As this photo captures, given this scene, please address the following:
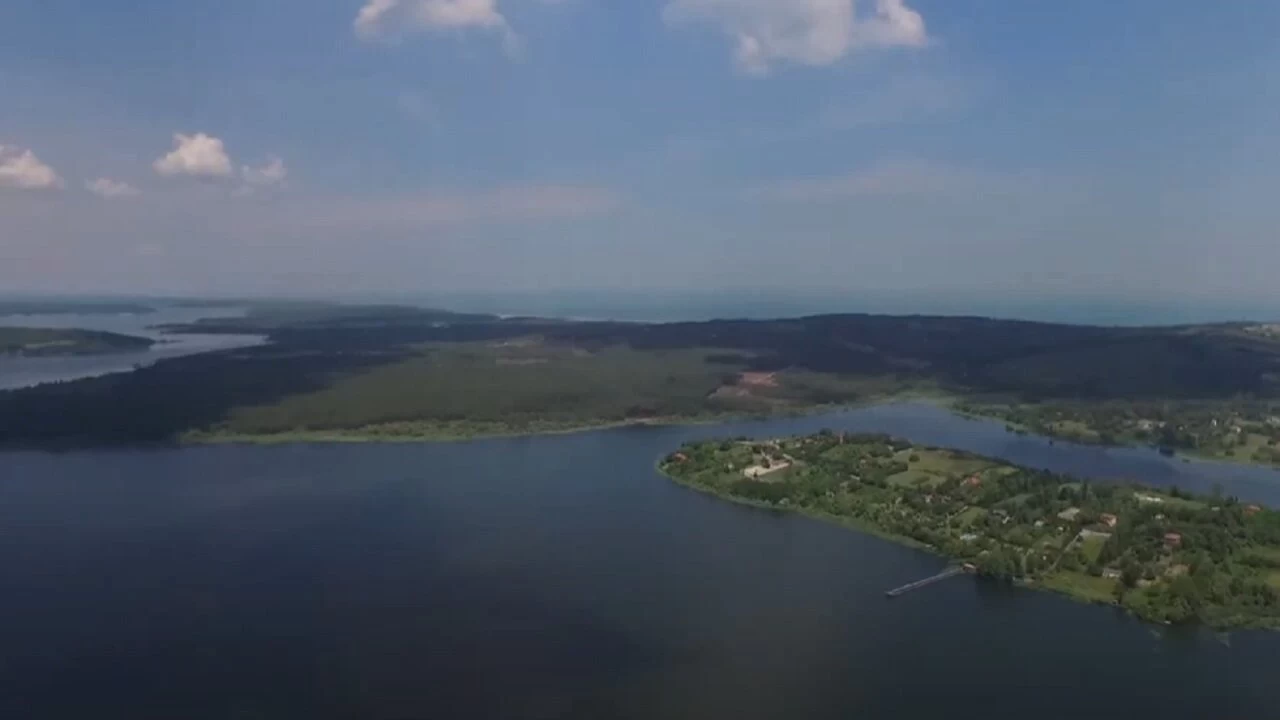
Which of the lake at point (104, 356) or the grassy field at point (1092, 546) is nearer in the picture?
the grassy field at point (1092, 546)

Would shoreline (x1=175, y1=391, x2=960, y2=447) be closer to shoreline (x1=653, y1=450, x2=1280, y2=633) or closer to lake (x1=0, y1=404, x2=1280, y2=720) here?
shoreline (x1=653, y1=450, x2=1280, y2=633)

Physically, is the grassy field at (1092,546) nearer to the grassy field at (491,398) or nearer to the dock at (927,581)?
the dock at (927,581)

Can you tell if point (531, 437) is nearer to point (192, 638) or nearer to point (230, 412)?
point (230, 412)

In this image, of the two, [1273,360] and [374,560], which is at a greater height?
[1273,360]

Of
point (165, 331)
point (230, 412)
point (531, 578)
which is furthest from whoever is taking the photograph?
point (165, 331)

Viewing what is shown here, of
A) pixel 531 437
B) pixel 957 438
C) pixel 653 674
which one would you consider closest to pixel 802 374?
pixel 957 438

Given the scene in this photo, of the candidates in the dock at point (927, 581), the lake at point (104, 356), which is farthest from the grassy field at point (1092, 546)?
the lake at point (104, 356)

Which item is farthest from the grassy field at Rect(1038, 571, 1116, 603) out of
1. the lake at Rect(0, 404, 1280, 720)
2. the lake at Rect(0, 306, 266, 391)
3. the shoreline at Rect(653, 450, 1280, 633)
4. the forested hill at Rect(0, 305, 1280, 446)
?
the lake at Rect(0, 306, 266, 391)
